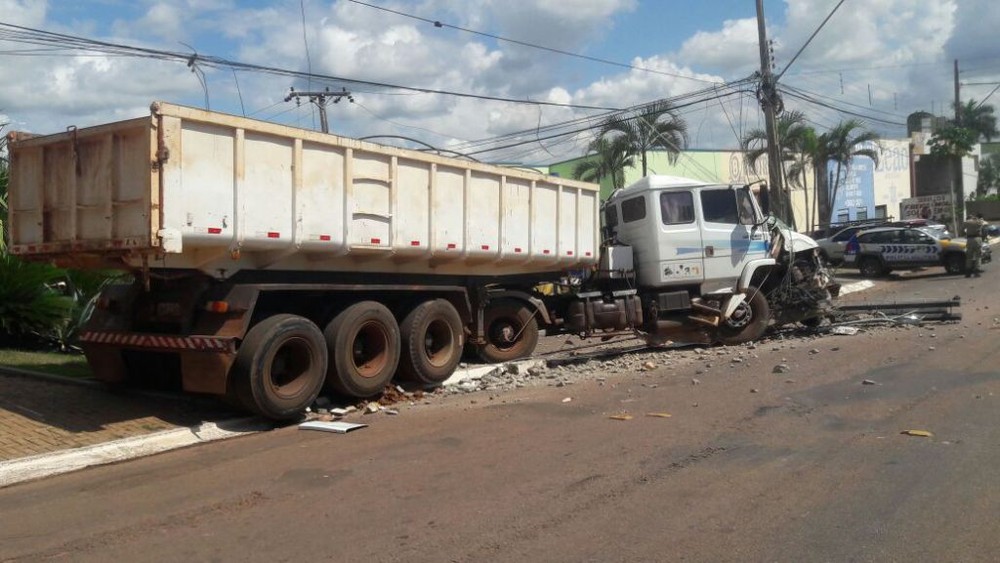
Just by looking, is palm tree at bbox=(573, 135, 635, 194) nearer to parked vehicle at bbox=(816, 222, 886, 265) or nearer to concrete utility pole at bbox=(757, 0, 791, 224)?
concrete utility pole at bbox=(757, 0, 791, 224)

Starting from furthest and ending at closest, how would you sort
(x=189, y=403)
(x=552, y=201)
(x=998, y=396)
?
(x=552, y=201)
(x=189, y=403)
(x=998, y=396)

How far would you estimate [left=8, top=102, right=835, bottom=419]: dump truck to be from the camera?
7926 mm

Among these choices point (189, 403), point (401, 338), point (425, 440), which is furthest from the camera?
point (401, 338)

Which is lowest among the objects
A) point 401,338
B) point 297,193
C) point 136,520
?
point 136,520

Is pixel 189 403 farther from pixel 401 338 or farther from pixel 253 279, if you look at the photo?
pixel 401 338

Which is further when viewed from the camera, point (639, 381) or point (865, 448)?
point (639, 381)

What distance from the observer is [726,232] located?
13.4 metres

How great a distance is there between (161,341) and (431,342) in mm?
3424

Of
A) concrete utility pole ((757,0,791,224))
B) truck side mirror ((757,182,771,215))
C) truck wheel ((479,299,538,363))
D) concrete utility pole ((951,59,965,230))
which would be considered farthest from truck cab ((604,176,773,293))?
concrete utility pole ((951,59,965,230))

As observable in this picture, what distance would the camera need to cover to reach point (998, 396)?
28.2 feet

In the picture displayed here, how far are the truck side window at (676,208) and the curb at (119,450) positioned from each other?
7.03 m

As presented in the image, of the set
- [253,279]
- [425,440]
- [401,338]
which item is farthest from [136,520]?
[401,338]

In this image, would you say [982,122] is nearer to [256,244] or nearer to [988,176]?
[988,176]

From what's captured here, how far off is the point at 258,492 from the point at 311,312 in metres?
3.63
